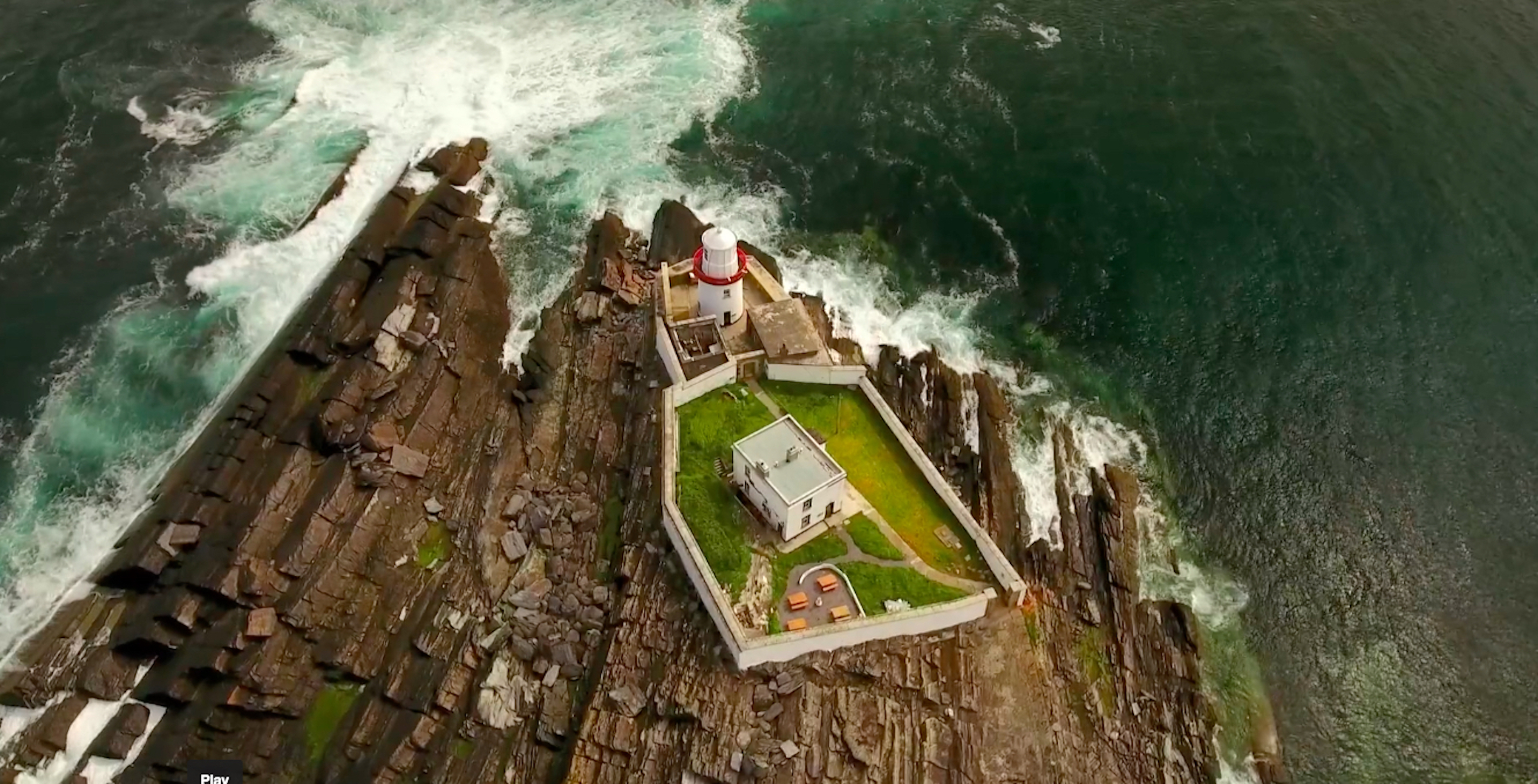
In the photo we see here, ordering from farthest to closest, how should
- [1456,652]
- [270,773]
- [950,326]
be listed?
[950,326] → [1456,652] → [270,773]

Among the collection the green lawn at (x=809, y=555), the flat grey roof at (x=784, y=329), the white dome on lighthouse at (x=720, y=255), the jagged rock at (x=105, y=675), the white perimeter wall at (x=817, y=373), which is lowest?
the jagged rock at (x=105, y=675)

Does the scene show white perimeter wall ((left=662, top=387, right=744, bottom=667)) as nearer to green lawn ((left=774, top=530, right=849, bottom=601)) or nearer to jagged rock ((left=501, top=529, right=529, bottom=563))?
green lawn ((left=774, top=530, right=849, bottom=601))

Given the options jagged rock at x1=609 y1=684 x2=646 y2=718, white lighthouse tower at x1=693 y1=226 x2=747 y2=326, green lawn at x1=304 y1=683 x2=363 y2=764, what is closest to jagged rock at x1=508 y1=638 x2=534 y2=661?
jagged rock at x1=609 y1=684 x2=646 y2=718

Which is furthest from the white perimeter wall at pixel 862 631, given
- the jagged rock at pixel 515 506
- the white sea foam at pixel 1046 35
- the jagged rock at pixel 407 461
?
the white sea foam at pixel 1046 35

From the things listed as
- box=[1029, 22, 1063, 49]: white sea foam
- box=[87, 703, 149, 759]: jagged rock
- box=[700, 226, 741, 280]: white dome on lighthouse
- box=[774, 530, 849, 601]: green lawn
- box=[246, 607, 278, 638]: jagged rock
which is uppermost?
box=[700, 226, 741, 280]: white dome on lighthouse

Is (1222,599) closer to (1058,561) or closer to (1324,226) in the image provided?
(1058,561)

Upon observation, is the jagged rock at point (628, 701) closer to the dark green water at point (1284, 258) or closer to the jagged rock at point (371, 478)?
the jagged rock at point (371, 478)

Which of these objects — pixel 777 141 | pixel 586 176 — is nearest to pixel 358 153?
pixel 586 176
